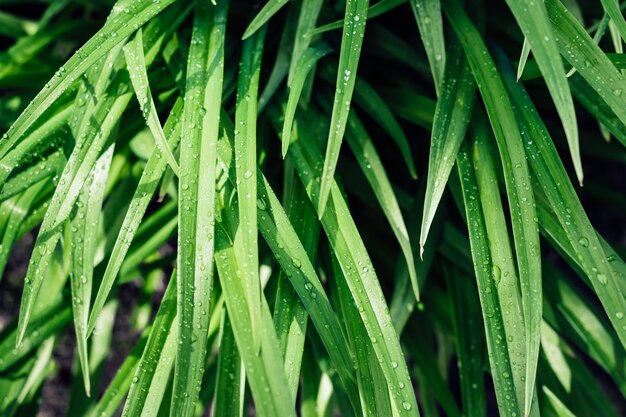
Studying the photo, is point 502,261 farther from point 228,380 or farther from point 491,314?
point 228,380

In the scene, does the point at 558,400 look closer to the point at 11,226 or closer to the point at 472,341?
the point at 472,341

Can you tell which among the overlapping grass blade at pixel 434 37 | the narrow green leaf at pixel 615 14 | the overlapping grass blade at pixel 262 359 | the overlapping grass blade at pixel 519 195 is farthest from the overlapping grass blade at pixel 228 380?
the narrow green leaf at pixel 615 14

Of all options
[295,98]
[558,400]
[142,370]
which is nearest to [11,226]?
[142,370]

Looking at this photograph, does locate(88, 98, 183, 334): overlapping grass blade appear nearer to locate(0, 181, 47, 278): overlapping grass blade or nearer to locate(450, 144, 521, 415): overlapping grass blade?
locate(0, 181, 47, 278): overlapping grass blade

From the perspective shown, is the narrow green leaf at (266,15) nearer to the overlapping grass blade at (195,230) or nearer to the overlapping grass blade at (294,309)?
the overlapping grass blade at (195,230)

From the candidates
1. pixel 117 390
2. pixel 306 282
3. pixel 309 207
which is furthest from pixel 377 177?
pixel 117 390

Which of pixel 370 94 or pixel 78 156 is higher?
pixel 370 94

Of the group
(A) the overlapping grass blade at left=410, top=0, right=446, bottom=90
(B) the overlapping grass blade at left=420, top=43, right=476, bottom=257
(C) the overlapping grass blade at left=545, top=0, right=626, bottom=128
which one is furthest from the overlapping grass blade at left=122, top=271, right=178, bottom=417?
(C) the overlapping grass blade at left=545, top=0, right=626, bottom=128
